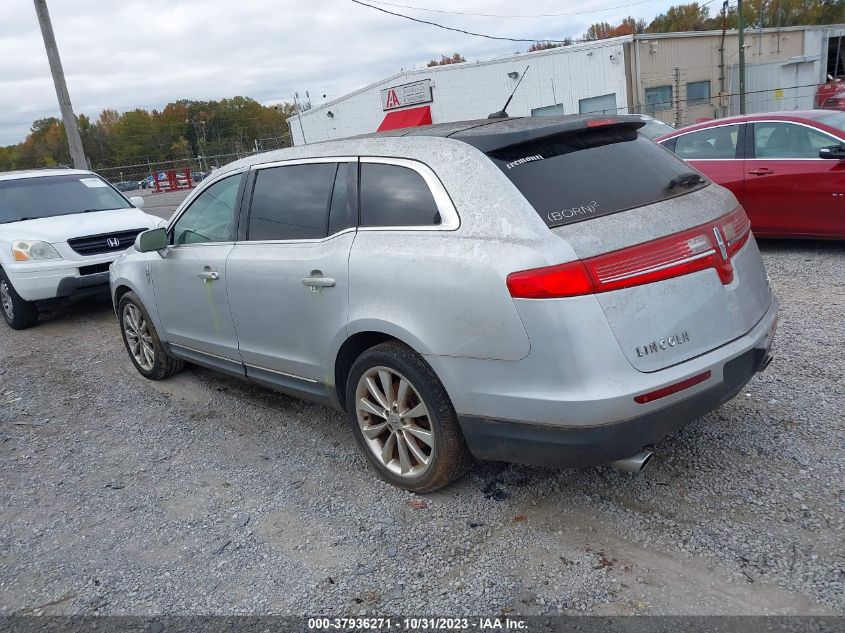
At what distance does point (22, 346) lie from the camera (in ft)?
25.4

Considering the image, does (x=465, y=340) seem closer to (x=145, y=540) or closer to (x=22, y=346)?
(x=145, y=540)

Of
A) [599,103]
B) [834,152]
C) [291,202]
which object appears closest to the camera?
[291,202]

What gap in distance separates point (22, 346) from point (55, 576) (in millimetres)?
5271

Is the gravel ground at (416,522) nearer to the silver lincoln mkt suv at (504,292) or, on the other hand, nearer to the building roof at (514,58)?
the silver lincoln mkt suv at (504,292)

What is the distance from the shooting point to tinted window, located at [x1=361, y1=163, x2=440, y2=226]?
11.0 feet

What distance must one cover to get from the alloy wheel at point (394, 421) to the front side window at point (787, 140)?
5910 mm

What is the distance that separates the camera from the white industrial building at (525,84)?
93.1 ft

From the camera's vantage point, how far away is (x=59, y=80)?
15.5 meters

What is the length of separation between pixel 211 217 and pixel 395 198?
182 cm

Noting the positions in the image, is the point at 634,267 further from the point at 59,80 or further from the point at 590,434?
the point at 59,80

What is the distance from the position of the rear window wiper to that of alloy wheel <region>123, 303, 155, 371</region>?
4.15 meters

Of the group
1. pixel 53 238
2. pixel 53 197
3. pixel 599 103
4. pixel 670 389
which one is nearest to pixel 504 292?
pixel 670 389

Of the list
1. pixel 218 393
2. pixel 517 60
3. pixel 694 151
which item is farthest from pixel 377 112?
pixel 218 393

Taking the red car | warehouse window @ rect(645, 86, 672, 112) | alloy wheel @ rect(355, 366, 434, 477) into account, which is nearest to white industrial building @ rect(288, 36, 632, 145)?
warehouse window @ rect(645, 86, 672, 112)
